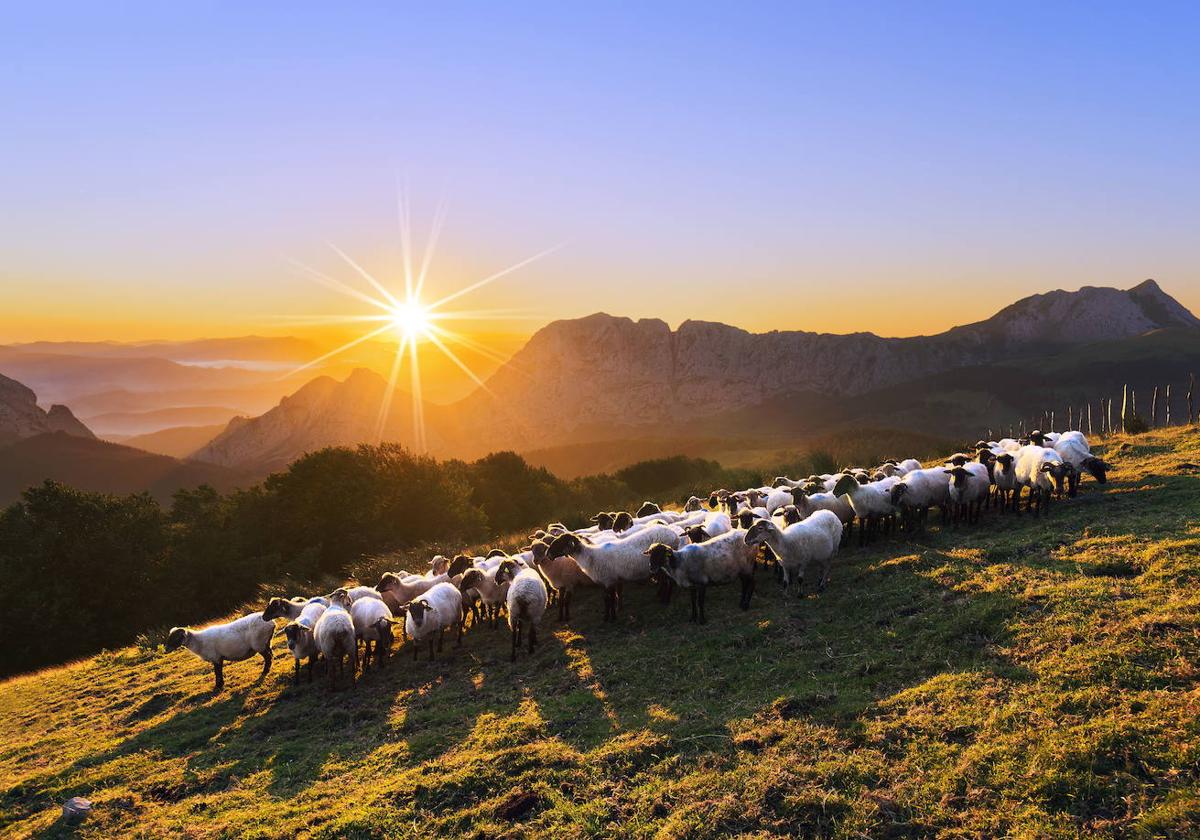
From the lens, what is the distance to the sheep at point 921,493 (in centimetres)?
1739

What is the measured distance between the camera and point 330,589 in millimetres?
27422

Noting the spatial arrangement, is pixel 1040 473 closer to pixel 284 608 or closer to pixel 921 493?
pixel 921 493

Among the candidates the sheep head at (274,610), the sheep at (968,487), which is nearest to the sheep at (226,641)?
the sheep head at (274,610)

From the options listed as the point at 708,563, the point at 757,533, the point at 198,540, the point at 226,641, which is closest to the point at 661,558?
the point at 708,563

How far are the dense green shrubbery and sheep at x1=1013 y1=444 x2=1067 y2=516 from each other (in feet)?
68.3

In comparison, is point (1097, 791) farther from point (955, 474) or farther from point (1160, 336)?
Answer: point (1160, 336)

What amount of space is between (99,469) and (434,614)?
618 feet

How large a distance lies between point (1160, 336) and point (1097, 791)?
22099 cm

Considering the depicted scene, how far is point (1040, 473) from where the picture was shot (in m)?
16.9

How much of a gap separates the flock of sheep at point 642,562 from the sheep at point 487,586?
0.03 m

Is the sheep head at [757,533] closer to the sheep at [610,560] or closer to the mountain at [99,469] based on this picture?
the sheep at [610,560]

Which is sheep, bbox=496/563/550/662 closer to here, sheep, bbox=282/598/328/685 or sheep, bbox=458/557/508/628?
sheep, bbox=458/557/508/628

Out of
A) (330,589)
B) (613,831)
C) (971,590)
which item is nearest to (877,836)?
(613,831)

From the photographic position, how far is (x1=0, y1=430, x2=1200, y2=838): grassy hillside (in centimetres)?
664
